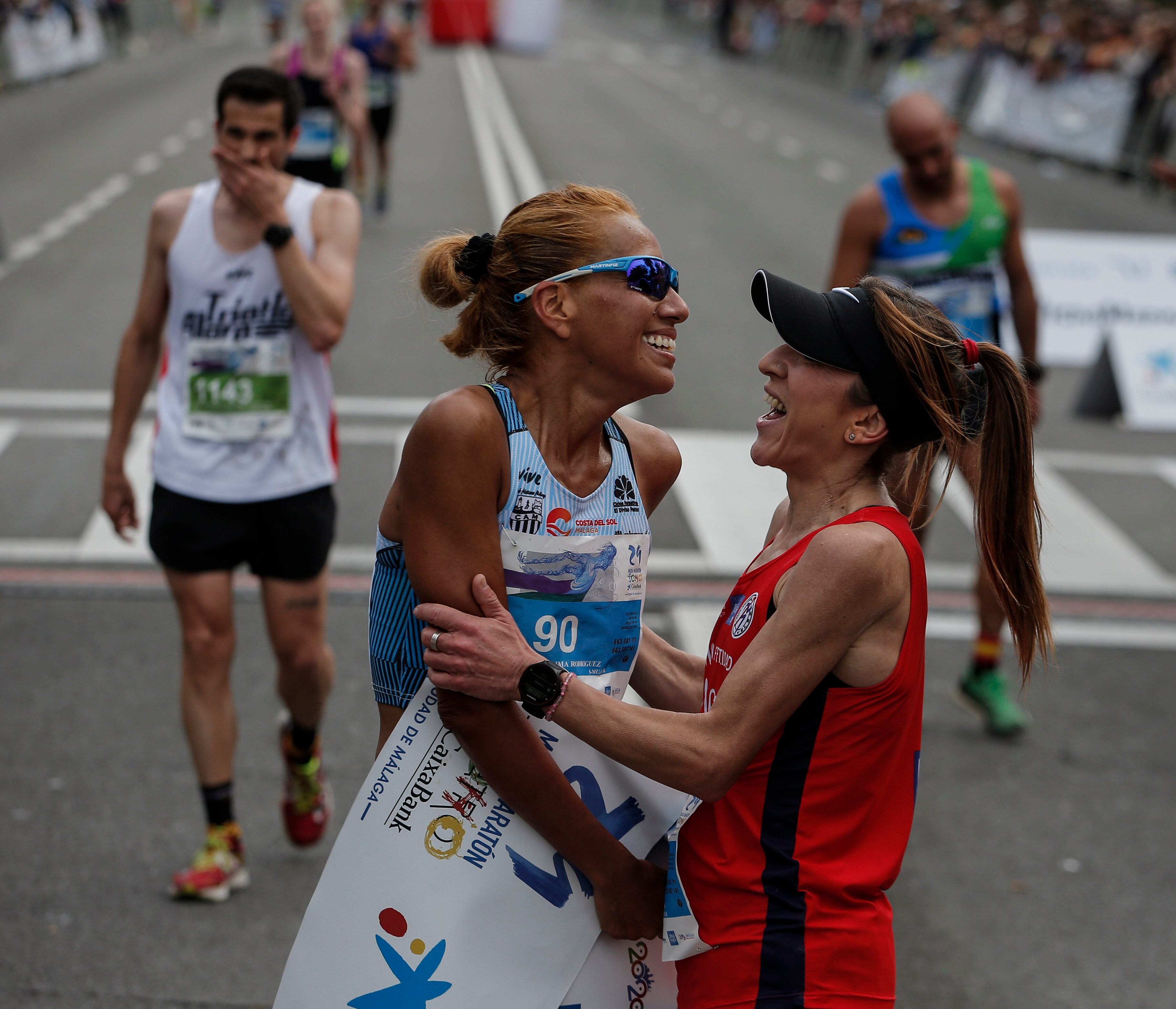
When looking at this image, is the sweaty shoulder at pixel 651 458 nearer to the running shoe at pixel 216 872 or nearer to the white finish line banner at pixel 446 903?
the white finish line banner at pixel 446 903

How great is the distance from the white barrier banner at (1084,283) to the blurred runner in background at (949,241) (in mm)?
6086

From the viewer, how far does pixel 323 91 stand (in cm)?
1143

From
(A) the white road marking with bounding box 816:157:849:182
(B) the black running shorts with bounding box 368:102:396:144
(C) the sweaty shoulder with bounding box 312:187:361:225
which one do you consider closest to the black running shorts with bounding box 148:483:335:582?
(C) the sweaty shoulder with bounding box 312:187:361:225

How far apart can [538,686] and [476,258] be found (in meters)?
0.86

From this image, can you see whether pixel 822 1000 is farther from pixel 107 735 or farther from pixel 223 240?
pixel 107 735

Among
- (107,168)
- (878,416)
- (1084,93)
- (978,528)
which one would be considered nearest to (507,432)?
(878,416)

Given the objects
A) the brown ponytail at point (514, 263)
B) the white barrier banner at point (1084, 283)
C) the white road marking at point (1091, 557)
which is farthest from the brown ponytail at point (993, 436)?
the white barrier banner at point (1084, 283)

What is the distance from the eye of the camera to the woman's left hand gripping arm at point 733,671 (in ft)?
7.30

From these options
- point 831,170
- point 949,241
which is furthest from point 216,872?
point 831,170

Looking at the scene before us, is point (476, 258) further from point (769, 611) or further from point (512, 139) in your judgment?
point (512, 139)

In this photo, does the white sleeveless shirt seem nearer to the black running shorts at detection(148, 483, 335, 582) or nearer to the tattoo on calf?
the black running shorts at detection(148, 483, 335, 582)

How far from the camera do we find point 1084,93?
23.6 metres

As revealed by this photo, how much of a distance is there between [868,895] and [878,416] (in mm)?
838

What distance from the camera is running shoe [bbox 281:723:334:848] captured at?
444 centimetres
